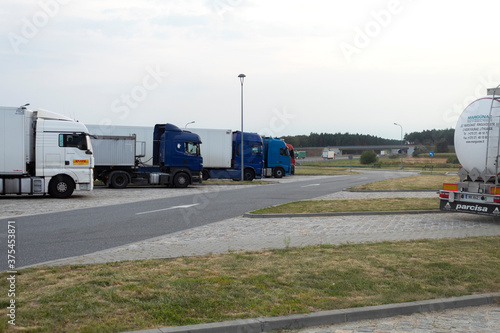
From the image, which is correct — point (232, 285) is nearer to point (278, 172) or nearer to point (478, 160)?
point (478, 160)

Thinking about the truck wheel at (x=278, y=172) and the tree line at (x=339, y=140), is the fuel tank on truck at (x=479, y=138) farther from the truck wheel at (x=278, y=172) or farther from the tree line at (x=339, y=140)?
the tree line at (x=339, y=140)

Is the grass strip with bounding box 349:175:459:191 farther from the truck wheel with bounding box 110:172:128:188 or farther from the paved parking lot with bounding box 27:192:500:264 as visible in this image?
the truck wheel with bounding box 110:172:128:188

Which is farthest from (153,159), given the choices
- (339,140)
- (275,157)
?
(339,140)

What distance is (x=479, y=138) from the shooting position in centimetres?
1305

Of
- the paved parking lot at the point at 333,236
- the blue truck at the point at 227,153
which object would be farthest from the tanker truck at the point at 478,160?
the blue truck at the point at 227,153

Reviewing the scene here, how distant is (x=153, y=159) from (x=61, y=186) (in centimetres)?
888

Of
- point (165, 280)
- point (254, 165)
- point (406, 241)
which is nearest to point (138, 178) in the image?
point (254, 165)

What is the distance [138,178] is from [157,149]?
7.44 ft

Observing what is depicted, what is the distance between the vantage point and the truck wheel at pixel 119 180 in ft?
88.5

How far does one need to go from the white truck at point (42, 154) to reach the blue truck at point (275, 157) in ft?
72.6

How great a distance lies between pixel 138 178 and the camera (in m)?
27.5

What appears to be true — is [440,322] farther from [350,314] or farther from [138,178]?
[138,178]

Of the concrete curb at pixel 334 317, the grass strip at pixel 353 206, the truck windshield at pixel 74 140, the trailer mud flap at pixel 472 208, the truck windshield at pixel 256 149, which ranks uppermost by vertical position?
the truck windshield at pixel 74 140

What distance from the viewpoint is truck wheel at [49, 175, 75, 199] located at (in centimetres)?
2000
